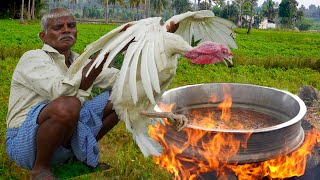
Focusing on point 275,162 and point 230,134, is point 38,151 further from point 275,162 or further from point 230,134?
point 275,162

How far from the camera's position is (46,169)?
251 cm

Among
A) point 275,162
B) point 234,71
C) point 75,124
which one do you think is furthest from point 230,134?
point 234,71

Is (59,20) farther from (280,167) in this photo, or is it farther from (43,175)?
(280,167)

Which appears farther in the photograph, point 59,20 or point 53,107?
point 59,20

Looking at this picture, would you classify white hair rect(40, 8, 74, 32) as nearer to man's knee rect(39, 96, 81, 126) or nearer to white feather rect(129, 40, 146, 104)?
man's knee rect(39, 96, 81, 126)

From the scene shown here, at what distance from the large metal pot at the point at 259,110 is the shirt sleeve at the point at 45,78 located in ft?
2.21

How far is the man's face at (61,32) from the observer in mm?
2510

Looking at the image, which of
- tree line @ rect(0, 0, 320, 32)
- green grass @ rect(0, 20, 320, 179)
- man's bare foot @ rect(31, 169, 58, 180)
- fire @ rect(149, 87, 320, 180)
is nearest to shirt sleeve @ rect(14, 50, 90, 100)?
man's bare foot @ rect(31, 169, 58, 180)

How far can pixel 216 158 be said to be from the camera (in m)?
2.34

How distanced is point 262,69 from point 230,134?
7.26 metres

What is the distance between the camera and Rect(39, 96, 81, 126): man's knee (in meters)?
2.28

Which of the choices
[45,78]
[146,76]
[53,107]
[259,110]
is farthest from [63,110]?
[259,110]

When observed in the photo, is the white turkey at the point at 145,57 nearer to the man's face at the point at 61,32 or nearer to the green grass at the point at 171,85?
the man's face at the point at 61,32

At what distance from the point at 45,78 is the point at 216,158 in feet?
3.73
